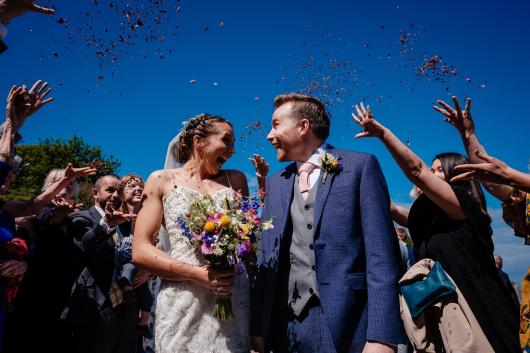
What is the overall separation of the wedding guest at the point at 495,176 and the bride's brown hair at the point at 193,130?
6.96 ft

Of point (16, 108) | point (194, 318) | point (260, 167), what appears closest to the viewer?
point (194, 318)

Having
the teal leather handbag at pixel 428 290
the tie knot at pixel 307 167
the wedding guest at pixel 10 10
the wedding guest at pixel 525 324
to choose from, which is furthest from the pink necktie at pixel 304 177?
the wedding guest at pixel 10 10

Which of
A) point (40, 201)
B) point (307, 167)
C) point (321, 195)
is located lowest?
point (321, 195)

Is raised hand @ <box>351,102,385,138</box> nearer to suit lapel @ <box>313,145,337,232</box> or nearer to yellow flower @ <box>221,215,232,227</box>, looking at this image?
suit lapel @ <box>313,145,337,232</box>

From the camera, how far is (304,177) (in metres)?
3.56

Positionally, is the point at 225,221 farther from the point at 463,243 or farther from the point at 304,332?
the point at 463,243

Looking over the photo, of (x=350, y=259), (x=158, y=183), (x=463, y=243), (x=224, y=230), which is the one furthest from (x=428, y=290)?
(x=158, y=183)

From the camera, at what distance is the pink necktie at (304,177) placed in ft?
11.4

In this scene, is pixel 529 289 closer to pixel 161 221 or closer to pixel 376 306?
pixel 376 306

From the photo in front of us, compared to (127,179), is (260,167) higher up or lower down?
lower down

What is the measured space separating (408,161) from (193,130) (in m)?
1.96

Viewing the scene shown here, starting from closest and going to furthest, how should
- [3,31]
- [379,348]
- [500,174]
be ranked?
1. [379,348]
2. [3,31]
3. [500,174]

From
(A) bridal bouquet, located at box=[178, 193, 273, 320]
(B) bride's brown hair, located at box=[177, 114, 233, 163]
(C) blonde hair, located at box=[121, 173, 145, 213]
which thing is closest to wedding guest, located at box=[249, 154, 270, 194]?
(B) bride's brown hair, located at box=[177, 114, 233, 163]

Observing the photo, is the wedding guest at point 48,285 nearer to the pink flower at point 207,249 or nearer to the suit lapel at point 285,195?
the pink flower at point 207,249
